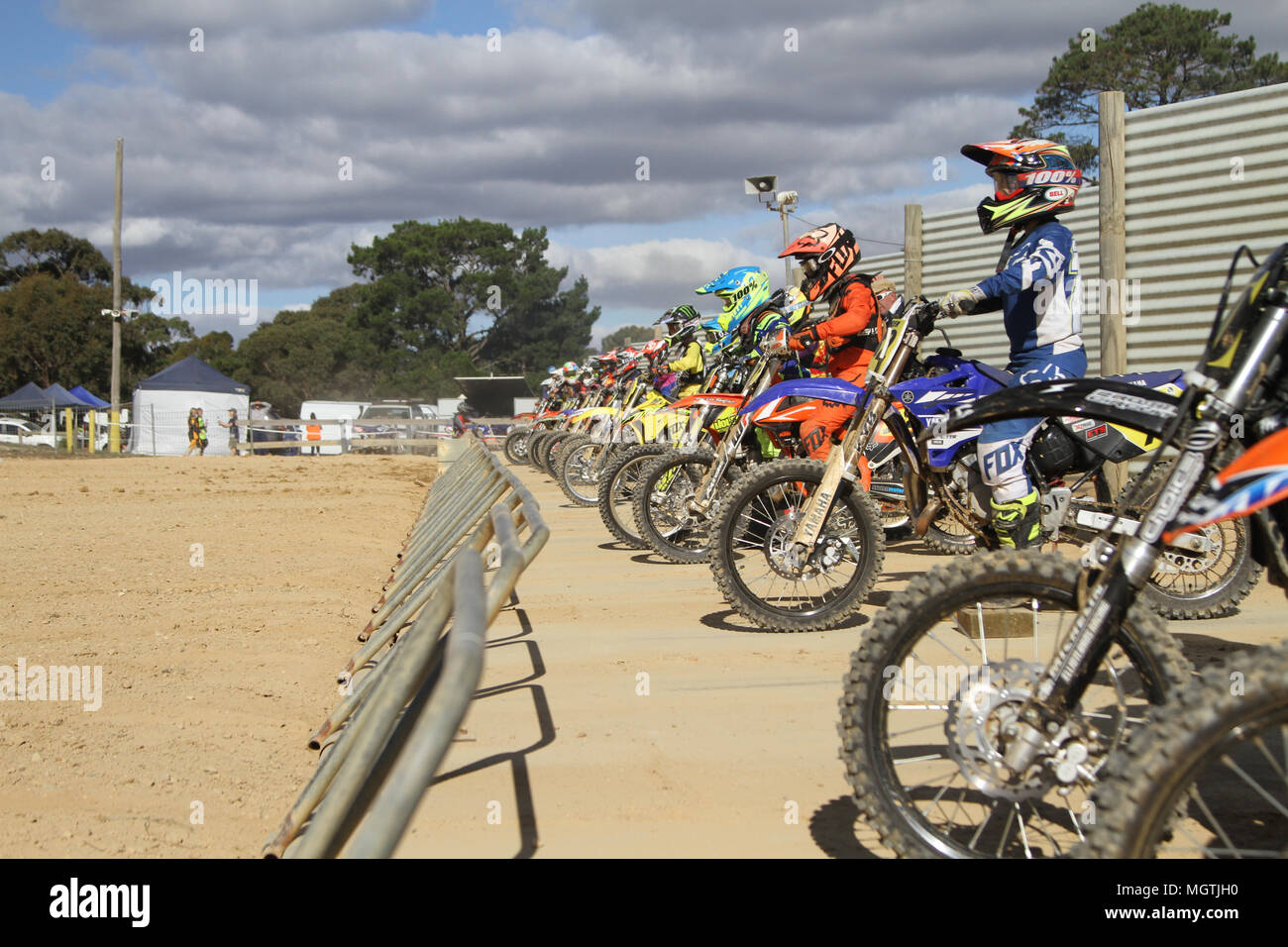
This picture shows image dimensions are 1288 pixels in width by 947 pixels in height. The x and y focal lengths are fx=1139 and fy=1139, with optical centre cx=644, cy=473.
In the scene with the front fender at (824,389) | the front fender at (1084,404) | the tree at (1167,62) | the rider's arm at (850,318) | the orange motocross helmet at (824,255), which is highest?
the tree at (1167,62)

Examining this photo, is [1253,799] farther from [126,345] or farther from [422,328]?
[422,328]

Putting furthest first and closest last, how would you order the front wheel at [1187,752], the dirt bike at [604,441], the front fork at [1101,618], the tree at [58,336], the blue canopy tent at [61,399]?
the tree at [58,336] → the blue canopy tent at [61,399] → the dirt bike at [604,441] → the front fork at [1101,618] → the front wheel at [1187,752]

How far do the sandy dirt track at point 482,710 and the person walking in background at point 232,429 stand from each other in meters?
24.4

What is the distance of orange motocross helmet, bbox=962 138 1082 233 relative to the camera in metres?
4.90

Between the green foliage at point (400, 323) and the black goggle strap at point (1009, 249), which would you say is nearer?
the black goggle strap at point (1009, 249)

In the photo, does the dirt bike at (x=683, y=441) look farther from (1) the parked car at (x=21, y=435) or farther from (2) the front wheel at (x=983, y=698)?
(1) the parked car at (x=21, y=435)

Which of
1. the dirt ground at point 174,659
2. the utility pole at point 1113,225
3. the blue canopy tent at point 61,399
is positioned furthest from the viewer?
the blue canopy tent at point 61,399

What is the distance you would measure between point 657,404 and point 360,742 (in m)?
8.06

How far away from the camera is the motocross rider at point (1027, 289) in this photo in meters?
4.68

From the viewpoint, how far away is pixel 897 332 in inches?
190

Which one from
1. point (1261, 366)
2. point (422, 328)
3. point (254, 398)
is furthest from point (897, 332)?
point (254, 398)

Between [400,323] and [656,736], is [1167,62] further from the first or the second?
[400,323]

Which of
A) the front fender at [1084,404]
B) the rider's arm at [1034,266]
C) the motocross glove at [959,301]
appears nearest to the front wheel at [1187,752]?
the front fender at [1084,404]

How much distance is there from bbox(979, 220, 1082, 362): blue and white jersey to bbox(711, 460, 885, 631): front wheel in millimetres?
1027
